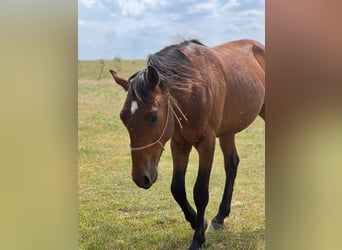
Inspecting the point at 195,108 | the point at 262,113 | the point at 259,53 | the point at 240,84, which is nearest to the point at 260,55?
the point at 259,53

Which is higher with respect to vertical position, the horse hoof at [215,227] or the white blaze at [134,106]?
the white blaze at [134,106]

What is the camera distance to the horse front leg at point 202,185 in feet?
7.39

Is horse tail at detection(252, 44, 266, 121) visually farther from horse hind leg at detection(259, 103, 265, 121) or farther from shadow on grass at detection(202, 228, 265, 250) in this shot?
shadow on grass at detection(202, 228, 265, 250)

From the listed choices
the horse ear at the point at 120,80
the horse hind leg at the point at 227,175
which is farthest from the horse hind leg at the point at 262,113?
the horse ear at the point at 120,80

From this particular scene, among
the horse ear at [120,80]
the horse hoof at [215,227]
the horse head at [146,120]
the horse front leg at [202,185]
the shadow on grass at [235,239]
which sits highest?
the horse ear at [120,80]

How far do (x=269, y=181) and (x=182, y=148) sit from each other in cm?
46

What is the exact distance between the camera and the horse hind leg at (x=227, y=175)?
2268 millimetres

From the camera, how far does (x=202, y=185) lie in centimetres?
226

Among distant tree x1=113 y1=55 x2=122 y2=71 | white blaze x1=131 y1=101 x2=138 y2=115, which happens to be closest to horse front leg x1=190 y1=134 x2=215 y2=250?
white blaze x1=131 y1=101 x2=138 y2=115

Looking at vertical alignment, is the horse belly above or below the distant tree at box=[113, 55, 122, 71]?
below

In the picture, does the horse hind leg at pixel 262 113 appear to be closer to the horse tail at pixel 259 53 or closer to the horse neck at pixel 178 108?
the horse tail at pixel 259 53

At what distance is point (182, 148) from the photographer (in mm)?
2275

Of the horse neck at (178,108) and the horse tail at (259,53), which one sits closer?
the horse neck at (178,108)

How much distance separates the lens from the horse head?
2133 mm
